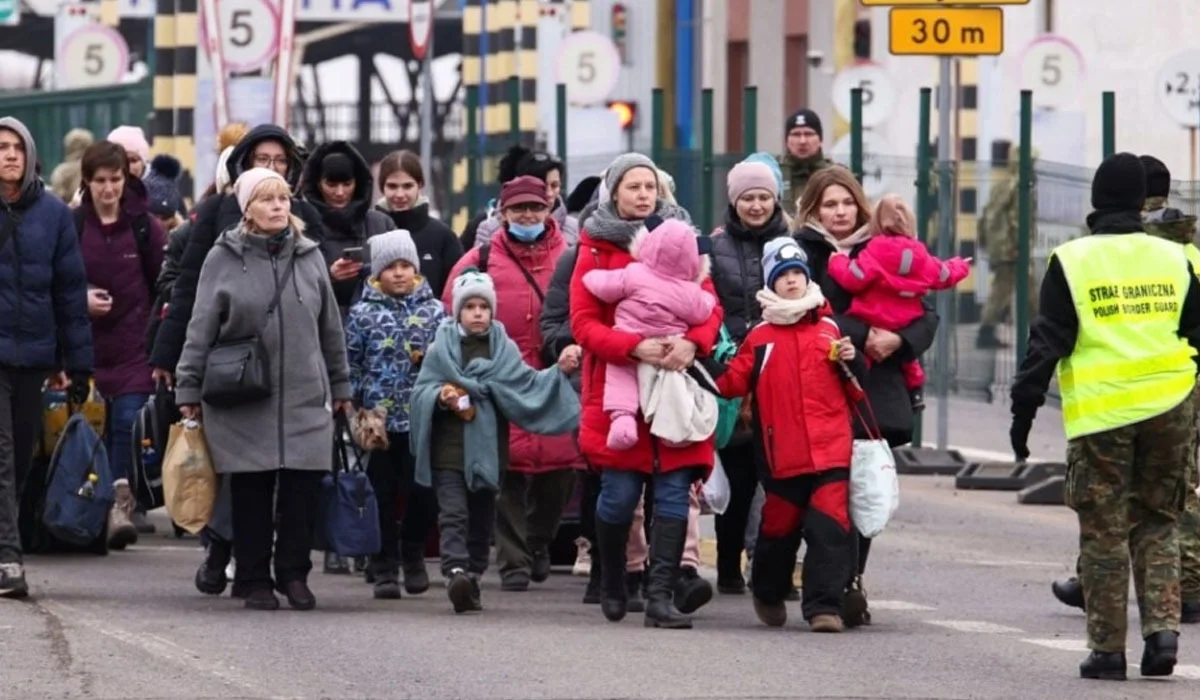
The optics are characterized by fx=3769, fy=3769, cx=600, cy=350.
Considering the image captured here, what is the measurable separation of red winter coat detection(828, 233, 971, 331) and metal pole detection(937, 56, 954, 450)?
885cm

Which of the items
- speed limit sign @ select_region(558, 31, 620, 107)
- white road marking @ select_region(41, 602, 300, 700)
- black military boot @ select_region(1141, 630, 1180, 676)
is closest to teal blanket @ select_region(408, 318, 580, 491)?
white road marking @ select_region(41, 602, 300, 700)

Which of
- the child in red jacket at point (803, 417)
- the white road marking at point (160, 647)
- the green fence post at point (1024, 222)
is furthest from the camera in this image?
the green fence post at point (1024, 222)

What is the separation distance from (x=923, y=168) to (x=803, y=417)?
11.3 meters

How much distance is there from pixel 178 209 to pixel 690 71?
37993mm

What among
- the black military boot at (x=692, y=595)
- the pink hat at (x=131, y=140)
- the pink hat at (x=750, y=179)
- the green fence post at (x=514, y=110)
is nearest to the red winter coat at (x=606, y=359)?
the black military boot at (x=692, y=595)

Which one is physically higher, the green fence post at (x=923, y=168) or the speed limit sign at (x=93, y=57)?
the speed limit sign at (x=93, y=57)

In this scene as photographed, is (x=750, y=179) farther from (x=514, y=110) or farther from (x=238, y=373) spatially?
(x=514, y=110)

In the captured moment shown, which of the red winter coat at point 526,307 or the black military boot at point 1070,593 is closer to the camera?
the black military boot at point 1070,593

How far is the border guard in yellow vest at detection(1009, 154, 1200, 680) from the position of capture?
469 inches

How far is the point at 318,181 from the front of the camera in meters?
15.1

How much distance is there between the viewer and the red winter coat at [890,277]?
13.7m

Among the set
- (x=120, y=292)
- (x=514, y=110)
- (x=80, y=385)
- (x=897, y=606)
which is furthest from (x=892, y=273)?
(x=514, y=110)

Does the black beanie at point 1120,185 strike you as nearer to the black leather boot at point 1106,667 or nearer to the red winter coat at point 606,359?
the black leather boot at point 1106,667

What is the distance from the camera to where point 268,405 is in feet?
44.8
